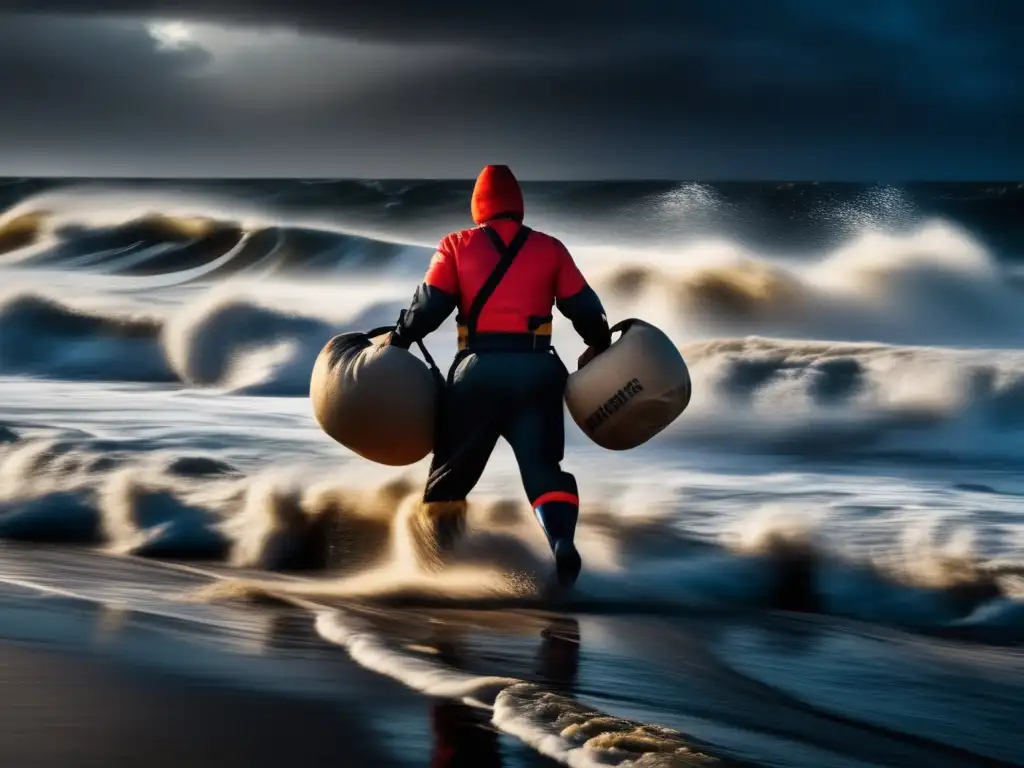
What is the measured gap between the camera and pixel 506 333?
6133mm

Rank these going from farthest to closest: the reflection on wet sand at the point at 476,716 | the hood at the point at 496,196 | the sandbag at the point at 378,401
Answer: the hood at the point at 496,196 → the sandbag at the point at 378,401 → the reflection on wet sand at the point at 476,716

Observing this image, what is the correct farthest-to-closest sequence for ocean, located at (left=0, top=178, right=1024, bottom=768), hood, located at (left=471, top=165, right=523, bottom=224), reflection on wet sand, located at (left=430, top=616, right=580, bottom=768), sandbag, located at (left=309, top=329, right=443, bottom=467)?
1. hood, located at (left=471, top=165, right=523, bottom=224)
2. sandbag, located at (left=309, top=329, right=443, bottom=467)
3. ocean, located at (left=0, top=178, right=1024, bottom=768)
4. reflection on wet sand, located at (left=430, top=616, right=580, bottom=768)

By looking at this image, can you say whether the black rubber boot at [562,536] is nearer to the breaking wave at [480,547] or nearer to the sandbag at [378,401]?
the breaking wave at [480,547]

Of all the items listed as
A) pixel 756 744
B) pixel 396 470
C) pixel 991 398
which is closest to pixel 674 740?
pixel 756 744

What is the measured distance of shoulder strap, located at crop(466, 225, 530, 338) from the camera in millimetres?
6090

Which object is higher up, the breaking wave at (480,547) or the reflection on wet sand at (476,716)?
the breaking wave at (480,547)

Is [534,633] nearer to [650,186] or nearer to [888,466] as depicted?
[888,466]

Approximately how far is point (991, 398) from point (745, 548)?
7.13 meters

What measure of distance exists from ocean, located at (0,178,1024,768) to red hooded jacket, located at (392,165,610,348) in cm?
99

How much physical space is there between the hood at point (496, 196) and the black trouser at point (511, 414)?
526 millimetres

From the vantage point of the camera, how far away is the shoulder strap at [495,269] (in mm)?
6090

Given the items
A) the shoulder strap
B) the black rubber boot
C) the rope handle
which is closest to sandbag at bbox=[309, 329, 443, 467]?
the rope handle

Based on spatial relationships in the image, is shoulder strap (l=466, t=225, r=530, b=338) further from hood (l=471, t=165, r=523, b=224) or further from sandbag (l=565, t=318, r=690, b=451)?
sandbag (l=565, t=318, r=690, b=451)

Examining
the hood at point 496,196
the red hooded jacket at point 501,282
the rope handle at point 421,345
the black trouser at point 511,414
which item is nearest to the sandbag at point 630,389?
the black trouser at point 511,414
